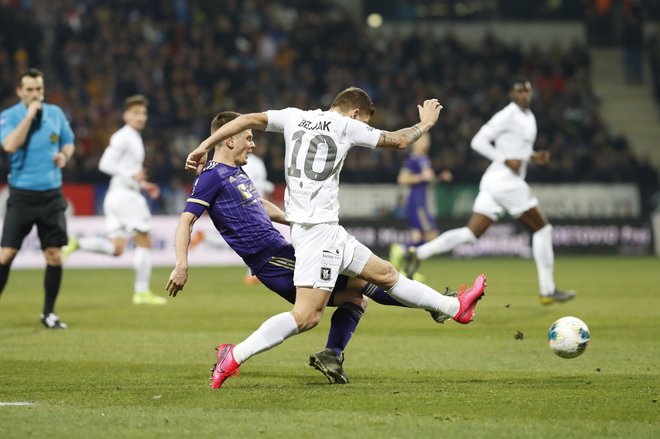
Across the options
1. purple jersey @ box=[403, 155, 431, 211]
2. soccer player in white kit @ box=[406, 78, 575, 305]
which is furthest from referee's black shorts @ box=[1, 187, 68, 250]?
purple jersey @ box=[403, 155, 431, 211]

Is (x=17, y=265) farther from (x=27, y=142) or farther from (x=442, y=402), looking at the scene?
Answer: (x=442, y=402)

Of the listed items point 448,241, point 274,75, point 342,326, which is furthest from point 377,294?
point 274,75

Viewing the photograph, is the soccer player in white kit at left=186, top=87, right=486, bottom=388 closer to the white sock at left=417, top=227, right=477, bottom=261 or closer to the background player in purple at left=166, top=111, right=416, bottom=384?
the background player in purple at left=166, top=111, right=416, bottom=384

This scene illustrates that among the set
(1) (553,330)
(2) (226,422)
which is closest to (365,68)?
(1) (553,330)

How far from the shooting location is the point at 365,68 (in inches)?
1281

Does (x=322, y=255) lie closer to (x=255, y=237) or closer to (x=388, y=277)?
(x=388, y=277)

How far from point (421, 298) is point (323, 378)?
0.97m

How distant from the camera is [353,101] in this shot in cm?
798

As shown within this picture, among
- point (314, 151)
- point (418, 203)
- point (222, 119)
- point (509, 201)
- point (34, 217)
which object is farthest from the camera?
point (418, 203)

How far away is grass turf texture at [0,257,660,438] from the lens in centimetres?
→ 630

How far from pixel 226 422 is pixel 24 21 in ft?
79.6

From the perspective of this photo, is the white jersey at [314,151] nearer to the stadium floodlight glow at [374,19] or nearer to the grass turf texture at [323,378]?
the grass turf texture at [323,378]

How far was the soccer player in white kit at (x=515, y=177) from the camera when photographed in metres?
14.2

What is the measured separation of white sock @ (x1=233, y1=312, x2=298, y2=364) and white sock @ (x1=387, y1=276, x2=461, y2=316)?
0.84 meters
